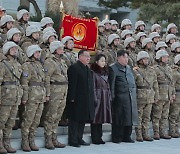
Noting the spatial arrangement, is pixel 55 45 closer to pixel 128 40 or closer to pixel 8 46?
pixel 8 46

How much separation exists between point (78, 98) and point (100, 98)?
570mm

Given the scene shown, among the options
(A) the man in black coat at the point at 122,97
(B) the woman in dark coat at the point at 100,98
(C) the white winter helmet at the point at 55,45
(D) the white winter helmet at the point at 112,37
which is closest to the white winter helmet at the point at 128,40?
(D) the white winter helmet at the point at 112,37

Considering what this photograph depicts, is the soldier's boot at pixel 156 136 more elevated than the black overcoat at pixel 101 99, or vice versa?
the black overcoat at pixel 101 99

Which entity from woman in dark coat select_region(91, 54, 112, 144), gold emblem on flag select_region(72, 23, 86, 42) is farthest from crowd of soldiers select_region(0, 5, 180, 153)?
woman in dark coat select_region(91, 54, 112, 144)

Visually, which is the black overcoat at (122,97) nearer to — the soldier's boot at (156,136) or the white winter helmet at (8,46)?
the soldier's boot at (156,136)

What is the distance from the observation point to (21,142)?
9461 millimetres

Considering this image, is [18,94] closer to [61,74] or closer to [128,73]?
[61,74]

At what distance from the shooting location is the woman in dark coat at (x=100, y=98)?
1032cm

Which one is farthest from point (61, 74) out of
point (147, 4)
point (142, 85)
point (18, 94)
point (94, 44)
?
point (147, 4)

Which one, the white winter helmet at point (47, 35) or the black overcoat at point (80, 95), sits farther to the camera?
the white winter helmet at point (47, 35)

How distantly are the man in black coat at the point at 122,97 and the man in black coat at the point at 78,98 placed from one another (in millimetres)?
781

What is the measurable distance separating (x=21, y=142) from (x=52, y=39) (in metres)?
2.13

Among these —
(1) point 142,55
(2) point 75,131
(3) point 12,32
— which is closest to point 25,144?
(2) point 75,131

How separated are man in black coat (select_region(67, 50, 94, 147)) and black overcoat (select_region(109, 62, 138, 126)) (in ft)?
2.48
